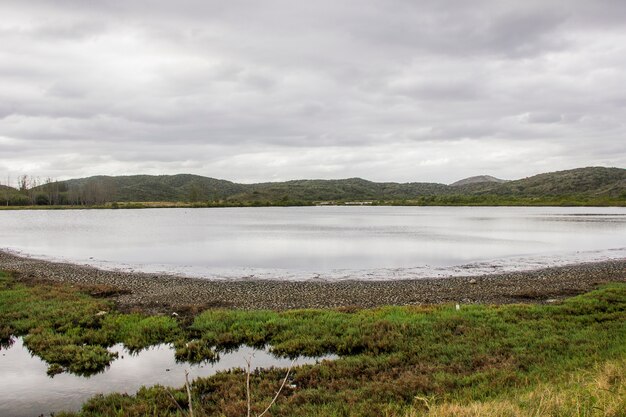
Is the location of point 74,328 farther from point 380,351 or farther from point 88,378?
point 380,351

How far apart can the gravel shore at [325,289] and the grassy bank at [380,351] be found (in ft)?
9.33

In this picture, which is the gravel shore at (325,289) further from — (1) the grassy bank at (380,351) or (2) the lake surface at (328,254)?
(2) the lake surface at (328,254)

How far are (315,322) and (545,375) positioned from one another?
7.81 meters

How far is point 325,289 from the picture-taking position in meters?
25.2

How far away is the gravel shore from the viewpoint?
69.4ft

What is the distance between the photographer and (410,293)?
928 inches

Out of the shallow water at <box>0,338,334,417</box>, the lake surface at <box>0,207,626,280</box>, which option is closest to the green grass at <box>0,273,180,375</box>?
the shallow water at <box>0,338,334,417</box>

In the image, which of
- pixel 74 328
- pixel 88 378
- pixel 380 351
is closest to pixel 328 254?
pixel 74 328

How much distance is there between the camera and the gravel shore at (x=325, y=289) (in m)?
21.2

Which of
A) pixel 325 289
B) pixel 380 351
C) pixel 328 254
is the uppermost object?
pixel 380 351

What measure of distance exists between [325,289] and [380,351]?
39.5 ft

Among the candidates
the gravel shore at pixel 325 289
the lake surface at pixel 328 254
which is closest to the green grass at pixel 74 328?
the gravel shore at pixel 325 289

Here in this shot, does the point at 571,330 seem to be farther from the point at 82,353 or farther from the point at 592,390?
the point at 82,353

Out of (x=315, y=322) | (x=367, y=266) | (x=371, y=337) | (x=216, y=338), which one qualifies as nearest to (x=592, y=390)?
(x=371, y=337)
